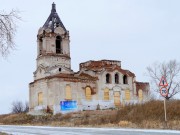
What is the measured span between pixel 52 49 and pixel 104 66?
9.40m

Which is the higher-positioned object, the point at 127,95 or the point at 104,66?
the point at 104,66

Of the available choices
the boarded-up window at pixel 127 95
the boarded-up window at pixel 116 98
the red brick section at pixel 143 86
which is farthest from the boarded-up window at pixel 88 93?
the red brick section at pixel 143 86

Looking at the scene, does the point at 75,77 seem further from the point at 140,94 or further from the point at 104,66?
the point at 140,94

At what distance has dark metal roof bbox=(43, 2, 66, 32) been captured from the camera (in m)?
62.6

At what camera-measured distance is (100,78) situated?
62.6 meters

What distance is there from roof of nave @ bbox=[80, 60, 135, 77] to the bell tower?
3.98 meters

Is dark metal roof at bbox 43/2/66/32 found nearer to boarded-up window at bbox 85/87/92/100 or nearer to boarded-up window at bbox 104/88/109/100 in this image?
boarded-up window at bbox 85/87/92/100

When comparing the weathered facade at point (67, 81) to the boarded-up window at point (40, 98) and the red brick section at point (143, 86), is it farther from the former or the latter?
the red brick section at point (143, 86)

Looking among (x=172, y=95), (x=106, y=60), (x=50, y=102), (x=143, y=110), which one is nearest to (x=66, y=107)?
(x=50, y=102)

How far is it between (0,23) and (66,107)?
138 ft

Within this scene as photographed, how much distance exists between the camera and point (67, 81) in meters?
58.3

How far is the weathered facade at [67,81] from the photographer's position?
57.5 meters

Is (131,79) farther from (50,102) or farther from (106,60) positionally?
(50,102)

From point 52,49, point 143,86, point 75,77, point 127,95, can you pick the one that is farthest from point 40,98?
point 143,86
